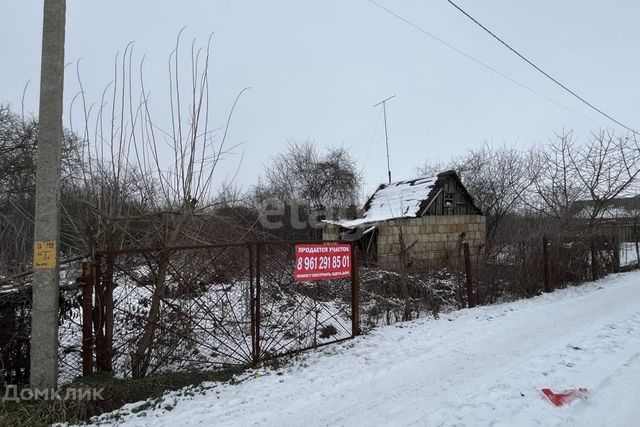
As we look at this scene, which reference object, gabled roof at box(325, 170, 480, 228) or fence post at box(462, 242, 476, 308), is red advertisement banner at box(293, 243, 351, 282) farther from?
gabled roof at box(325, 170, 480, 228)

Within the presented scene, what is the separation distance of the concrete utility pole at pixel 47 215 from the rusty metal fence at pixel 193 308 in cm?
61

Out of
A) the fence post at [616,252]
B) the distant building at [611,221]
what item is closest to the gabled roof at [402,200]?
the distant building at [611,221]

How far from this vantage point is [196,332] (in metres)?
5.25

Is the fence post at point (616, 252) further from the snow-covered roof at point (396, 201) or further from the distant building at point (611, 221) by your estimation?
the snow-covered roof at point (396, 201)

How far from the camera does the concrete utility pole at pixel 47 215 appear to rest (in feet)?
12.5

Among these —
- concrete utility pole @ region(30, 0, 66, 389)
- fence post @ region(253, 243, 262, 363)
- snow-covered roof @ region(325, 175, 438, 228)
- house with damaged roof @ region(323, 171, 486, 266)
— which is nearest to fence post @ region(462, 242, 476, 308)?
fence post @ region(253, 243, 262, 363)

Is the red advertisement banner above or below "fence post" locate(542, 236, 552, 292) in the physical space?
above

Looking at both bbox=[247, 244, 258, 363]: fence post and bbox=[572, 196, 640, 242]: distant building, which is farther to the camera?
bbox=[572, 196, 640, 242]: distant building

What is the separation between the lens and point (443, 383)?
439cm

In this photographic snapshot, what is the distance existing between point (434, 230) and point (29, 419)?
17103 mm

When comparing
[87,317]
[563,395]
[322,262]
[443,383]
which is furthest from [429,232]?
[87,317]

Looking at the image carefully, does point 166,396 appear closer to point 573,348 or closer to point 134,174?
point 134,174

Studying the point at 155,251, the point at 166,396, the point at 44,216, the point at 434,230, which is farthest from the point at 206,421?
the point at 434,230

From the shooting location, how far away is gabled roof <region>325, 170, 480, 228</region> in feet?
59.3
